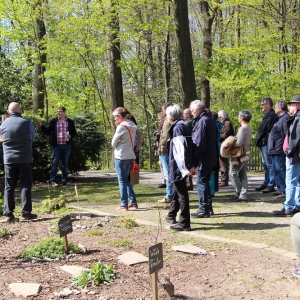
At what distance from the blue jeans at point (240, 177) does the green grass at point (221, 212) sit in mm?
261

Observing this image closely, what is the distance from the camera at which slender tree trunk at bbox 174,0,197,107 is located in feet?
35.9

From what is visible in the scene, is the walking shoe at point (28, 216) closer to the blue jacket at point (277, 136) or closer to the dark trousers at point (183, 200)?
the dark trousers at point (183, 200)

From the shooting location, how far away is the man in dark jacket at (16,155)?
24.2 feet

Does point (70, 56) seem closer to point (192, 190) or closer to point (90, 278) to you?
point (192, 190)

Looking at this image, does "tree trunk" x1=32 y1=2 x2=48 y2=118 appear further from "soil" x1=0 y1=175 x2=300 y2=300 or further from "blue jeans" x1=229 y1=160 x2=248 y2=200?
"soil" x1=0 y1=175 x2=300 y2=300

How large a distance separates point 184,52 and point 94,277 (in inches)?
304

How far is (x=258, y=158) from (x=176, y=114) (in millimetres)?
11456

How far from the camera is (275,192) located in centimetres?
979

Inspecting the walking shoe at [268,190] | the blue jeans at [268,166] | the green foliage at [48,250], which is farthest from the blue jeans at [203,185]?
the walking shoe at [268,190]

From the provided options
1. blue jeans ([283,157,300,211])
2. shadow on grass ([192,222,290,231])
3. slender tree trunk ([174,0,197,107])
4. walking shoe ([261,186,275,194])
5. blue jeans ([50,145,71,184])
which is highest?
slender tree trunk ([174,0,197,107])

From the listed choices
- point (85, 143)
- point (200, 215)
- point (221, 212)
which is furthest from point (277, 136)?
point (85, 143)

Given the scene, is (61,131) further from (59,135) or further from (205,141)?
(205,141)

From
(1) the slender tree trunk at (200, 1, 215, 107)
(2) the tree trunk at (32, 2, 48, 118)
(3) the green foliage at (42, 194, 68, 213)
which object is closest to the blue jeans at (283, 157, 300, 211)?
(3) the green foliage at (42, 194, 68, 213)

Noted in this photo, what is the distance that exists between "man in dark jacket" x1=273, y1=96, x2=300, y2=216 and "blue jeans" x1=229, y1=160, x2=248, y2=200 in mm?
1307
